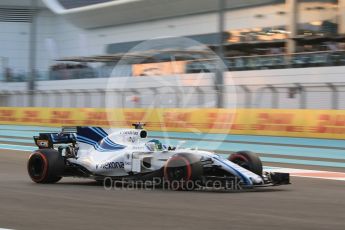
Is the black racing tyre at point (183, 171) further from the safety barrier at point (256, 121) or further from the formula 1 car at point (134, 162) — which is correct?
the safety barrier at point (256, 121)

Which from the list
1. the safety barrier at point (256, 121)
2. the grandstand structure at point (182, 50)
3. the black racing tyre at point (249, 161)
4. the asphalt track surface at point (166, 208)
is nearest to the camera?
the asphalt track surface at point (166, 208)

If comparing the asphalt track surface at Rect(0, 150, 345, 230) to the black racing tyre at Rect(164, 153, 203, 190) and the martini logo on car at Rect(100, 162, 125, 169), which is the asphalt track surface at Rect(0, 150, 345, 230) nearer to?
the black racing tyre at Rect(164, 153, 203, 190)

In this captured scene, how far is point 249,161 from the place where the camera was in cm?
930

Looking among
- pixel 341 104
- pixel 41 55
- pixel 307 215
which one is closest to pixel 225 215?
pixel 307 215

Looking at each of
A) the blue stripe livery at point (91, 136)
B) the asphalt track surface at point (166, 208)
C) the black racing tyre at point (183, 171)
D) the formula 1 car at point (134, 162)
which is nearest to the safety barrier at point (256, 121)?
the blue stripe livery at point (91, 136)

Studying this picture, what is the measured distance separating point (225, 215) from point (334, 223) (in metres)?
1.09

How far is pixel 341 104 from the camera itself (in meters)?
18.5

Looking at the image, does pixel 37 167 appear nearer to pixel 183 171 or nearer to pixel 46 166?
pixel 46 166

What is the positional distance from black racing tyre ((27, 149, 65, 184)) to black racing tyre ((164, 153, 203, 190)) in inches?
73.6

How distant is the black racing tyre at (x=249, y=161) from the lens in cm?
923

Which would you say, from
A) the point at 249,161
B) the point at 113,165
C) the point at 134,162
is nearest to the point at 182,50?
the point at 134,162

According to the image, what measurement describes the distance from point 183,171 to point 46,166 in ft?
7.60

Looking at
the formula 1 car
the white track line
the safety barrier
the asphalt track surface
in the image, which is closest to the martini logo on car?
the formula 1 car

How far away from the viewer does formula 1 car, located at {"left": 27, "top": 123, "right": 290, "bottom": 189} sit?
8.77 meters
